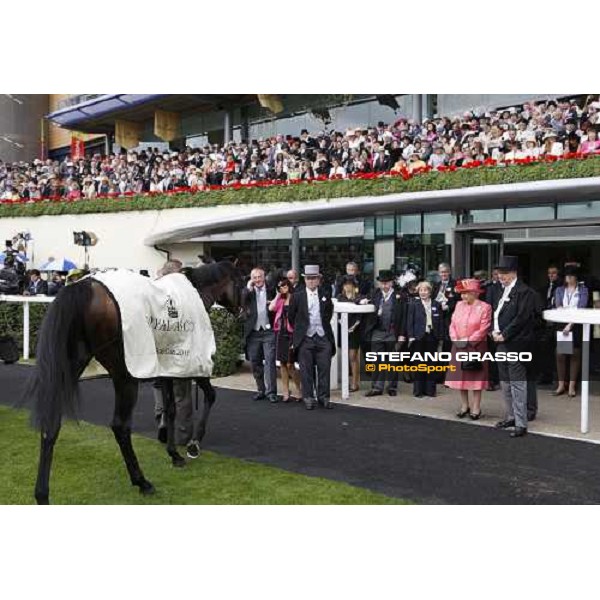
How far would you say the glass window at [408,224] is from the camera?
36.9 ft

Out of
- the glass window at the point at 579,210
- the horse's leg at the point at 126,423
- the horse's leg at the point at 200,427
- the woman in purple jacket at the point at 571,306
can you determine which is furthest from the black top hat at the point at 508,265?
the horse's leg at the point at 126,423

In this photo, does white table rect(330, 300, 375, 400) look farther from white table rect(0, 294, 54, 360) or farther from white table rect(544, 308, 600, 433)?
white table rect(0, 294, 54, 360)

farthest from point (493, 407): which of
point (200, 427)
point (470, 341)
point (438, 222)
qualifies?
point (438, 222)

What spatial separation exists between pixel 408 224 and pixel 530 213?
2407mm

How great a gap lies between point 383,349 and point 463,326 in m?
1.65

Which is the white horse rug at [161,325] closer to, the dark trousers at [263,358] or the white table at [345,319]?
the dark trousers at [263,358]

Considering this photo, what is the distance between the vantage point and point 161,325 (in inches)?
215

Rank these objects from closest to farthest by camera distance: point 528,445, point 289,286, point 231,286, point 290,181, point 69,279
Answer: point 69,279 → point 528,445 → point 231,286 → point 289,286 → point 290,181

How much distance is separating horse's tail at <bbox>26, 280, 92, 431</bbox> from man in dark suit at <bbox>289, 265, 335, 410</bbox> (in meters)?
3.60

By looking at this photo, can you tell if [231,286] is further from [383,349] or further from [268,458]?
[383,349]

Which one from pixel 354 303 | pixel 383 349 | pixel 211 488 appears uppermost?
pixel 354 303

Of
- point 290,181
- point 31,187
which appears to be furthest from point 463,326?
point 31,187

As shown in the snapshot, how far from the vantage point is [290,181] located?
15.1m

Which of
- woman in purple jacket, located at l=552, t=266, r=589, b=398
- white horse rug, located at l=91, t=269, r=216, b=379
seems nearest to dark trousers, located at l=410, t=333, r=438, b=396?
woman in purple jacket, located at l=552, t=266, r=589, b=398
